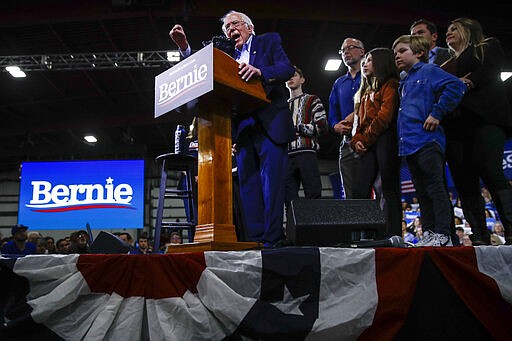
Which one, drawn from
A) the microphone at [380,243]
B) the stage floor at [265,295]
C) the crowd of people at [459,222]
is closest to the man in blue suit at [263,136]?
the microphone at [380,243]

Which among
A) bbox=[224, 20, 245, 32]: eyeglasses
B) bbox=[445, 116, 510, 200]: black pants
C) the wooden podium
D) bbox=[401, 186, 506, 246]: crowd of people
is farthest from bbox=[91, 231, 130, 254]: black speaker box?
bbox=[401, 186, 506, 246]: crowd of people

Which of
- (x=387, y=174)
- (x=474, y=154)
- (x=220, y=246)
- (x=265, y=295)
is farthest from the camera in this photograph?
(x=387, y=174)

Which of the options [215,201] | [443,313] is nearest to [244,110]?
[215,201]

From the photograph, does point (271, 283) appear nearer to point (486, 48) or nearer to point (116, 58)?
point (486, 48)

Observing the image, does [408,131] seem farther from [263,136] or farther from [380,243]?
[380,243]

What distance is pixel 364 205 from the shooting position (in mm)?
1831

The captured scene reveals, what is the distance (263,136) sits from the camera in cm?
222

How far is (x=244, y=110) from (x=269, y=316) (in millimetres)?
1055

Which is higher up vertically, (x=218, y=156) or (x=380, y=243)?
(x=218, y=156)

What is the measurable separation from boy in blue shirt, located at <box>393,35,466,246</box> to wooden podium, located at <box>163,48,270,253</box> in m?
0.80

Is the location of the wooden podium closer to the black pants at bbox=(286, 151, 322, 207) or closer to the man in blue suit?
the man in blue suit

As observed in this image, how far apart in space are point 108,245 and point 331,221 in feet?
2.92

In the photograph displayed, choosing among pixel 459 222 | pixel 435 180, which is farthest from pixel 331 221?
pixel 459 222

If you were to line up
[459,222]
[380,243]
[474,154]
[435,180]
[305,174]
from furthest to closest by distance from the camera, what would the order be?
[459,222] → [305,174] → [474,154] → [435,180] → [380,243]
